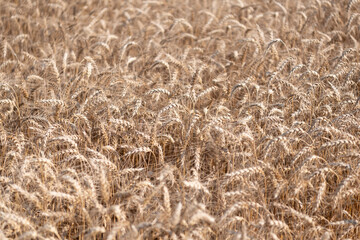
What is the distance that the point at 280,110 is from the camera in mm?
3139

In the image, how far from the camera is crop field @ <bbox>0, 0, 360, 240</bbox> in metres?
2.38

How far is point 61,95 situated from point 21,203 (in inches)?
41.0

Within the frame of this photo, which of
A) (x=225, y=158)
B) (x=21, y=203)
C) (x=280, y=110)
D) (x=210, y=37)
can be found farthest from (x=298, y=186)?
(x=210, y=37)

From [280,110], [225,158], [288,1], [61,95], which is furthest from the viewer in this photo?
[288,1]

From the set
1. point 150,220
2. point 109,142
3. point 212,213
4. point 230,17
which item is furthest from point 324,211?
point 230,17

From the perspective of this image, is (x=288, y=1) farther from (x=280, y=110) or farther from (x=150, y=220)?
(x=150, y=220)

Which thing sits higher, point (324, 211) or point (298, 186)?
point (298, 186)

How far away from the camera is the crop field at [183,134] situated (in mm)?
2375

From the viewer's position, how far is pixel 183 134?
3027mm

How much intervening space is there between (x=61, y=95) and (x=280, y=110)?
1.70 metres

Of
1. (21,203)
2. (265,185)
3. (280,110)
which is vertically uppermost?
(280,110)

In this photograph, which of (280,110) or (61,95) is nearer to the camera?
(280,110)

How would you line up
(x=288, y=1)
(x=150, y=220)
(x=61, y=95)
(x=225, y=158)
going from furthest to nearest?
Answer: (x=288, y=1)
(x=61, y=95)
(x=225, y=158)
(x=150, y=220)

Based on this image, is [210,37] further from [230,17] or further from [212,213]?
[212,213]
